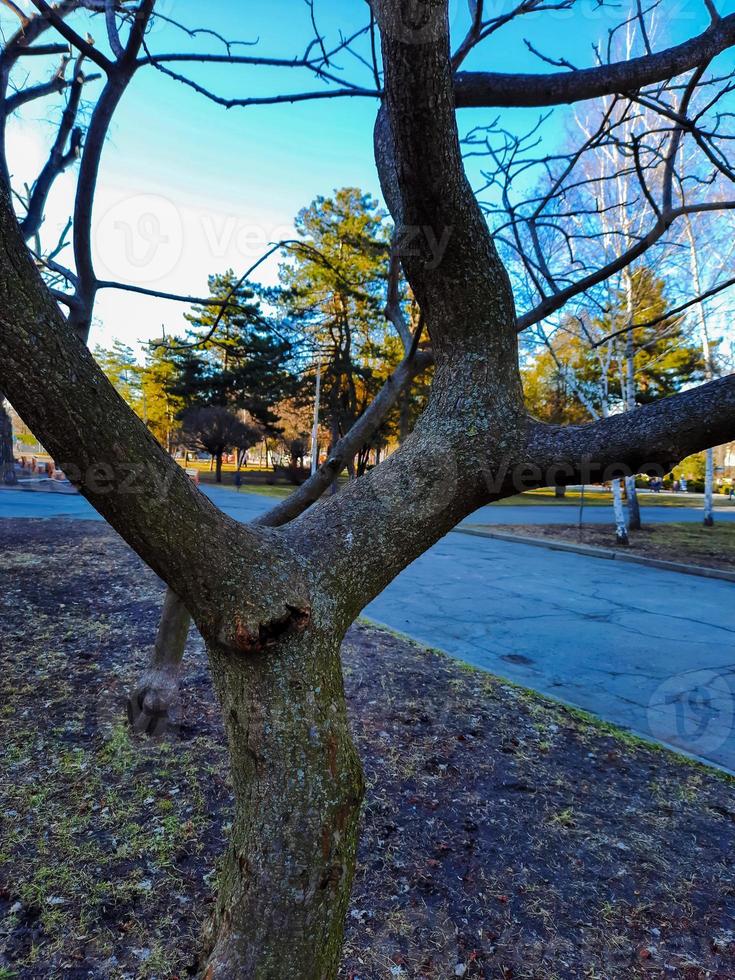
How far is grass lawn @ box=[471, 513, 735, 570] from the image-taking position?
33.5 ft

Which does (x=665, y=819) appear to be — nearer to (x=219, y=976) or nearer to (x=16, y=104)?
(x=219, y=976)

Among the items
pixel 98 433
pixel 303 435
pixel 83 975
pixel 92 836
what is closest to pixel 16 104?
pixel 98 433

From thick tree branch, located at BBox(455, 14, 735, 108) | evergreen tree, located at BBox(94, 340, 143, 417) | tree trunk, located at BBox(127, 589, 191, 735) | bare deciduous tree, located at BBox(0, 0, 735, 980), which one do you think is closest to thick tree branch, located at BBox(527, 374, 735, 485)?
bare deciduous tree, located at BBox(0, 0, 735, 980)

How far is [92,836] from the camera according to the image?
2.29m

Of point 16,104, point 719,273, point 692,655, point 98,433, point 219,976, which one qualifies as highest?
point 719,273

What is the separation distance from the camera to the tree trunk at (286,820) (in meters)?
1.36

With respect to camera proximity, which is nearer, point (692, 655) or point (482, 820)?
point (482, 820)

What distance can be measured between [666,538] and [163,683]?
Answer: 12224 mm

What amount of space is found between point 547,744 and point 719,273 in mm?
11306

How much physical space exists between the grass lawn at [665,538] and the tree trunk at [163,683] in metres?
9.09

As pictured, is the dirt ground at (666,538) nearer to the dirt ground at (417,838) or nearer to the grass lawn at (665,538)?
the grass lawn at (665,538)

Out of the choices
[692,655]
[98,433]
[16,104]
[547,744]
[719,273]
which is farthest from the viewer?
[719,273]

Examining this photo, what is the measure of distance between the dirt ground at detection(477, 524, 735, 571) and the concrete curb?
0.29 metres

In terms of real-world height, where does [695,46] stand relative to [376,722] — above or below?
above
